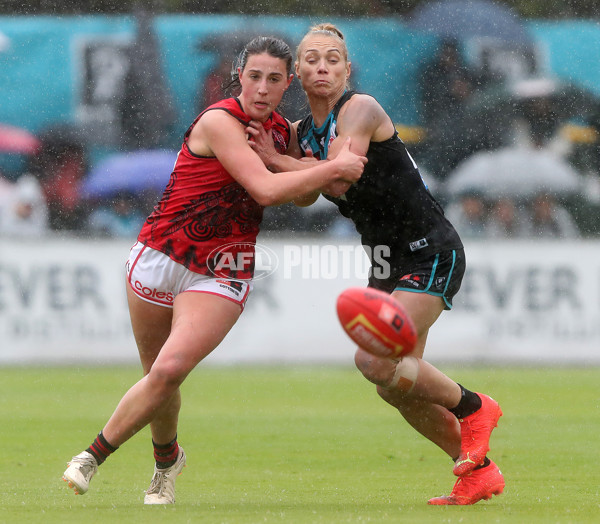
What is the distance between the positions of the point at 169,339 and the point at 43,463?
2.14 meters

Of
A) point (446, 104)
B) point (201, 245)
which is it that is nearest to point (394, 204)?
point (201, 245)

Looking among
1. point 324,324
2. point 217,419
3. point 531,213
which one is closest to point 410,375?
point 217,419

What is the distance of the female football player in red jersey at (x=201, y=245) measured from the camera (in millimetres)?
5676

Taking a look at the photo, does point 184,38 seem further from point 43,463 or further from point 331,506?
point 331,506

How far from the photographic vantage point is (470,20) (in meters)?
16.4

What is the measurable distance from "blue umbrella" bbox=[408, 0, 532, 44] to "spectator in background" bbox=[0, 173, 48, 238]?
571cm

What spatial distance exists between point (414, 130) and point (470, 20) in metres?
1.88

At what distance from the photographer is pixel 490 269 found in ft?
44.0

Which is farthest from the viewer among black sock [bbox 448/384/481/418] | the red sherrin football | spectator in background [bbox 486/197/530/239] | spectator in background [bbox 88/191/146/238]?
spectator in background [bbox 88/191/146/238]

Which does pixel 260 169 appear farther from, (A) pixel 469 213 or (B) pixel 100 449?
(A) pixel 469 213

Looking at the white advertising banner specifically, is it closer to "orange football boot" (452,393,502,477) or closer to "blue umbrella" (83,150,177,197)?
"blue umbrella" (83,150,177,197)

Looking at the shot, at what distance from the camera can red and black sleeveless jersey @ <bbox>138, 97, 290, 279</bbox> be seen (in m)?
5.93

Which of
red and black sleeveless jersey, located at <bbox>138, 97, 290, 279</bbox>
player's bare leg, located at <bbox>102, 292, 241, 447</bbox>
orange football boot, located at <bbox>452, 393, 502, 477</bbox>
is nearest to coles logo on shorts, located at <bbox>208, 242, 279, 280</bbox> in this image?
red and black sleeveless jersey, located at <bbox>138, 97, 290, 279</bbox>

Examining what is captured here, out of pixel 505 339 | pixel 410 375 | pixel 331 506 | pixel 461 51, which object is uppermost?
pixel 461 51
